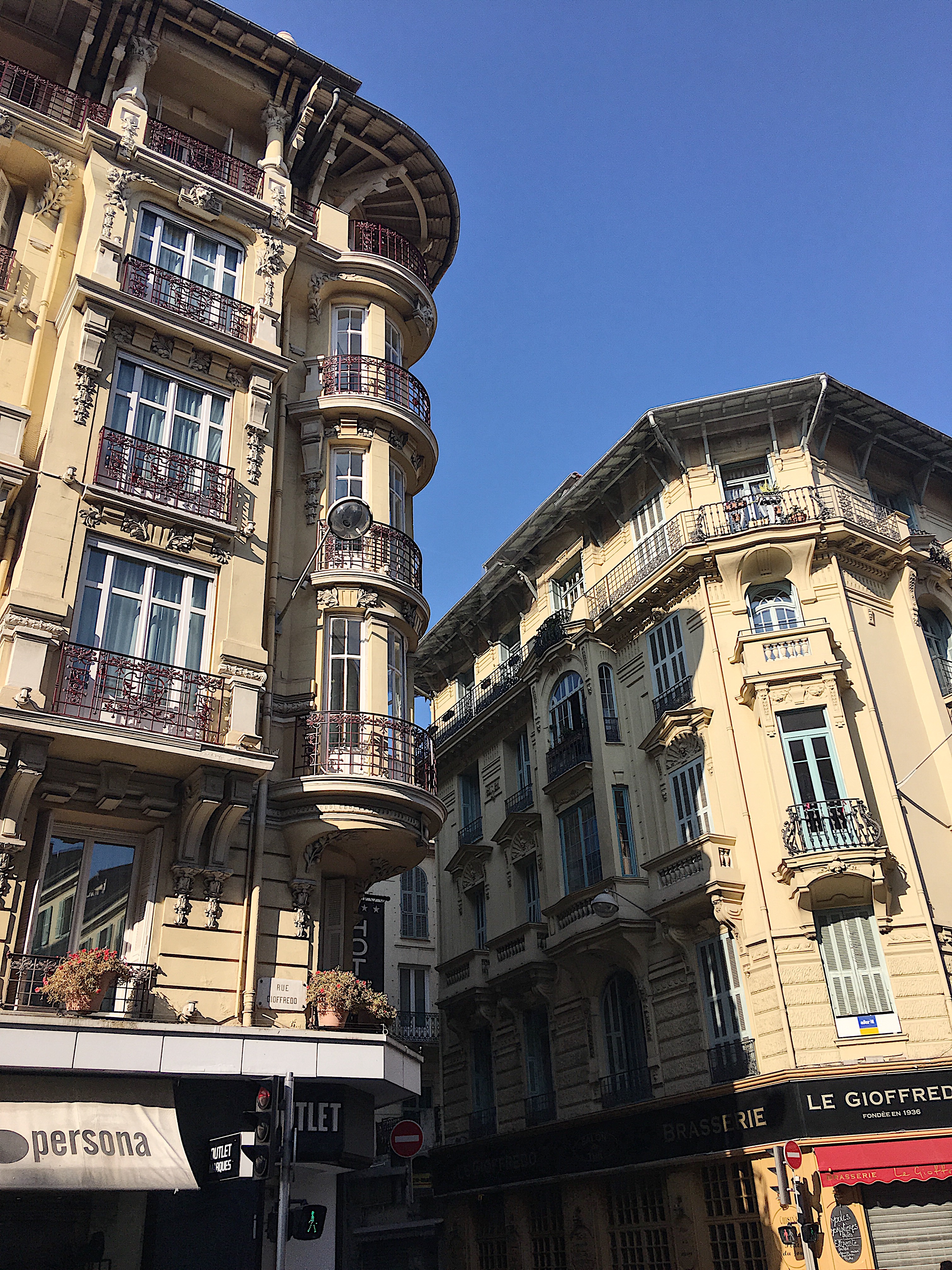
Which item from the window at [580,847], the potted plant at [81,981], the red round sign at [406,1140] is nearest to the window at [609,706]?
the window at [580,847]

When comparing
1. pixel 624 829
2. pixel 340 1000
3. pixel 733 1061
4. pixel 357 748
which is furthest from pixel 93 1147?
pixel 624 829

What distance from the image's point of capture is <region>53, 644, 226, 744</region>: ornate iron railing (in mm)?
13891

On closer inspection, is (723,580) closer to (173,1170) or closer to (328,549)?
(328,549)

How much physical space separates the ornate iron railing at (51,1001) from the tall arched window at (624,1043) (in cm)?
1359

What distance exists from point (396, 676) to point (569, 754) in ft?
34.8

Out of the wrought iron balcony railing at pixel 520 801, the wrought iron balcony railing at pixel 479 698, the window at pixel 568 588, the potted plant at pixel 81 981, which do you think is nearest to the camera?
the potted plant at pixel 81 981

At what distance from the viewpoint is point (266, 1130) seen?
1045 centimetres

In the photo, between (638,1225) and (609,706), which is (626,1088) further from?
(609,706)

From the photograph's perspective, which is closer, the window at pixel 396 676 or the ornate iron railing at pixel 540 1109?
the window at pixel 396 676

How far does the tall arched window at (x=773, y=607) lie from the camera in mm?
24203

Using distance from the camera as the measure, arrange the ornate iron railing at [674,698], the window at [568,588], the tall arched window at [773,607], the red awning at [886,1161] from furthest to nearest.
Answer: the window at [568,588] → the ornate iron railing at [674,698] → the tall arched window at [773,607] → the red awning at [886,1161]

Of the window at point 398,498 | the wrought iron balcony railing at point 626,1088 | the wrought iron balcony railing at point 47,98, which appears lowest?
the wrought iron balcony railing at point 626,1088

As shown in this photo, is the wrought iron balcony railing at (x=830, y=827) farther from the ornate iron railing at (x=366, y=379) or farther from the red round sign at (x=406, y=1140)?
the ornate iron railing at (x=366, y=379)

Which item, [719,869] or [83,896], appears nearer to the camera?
[83,896]
